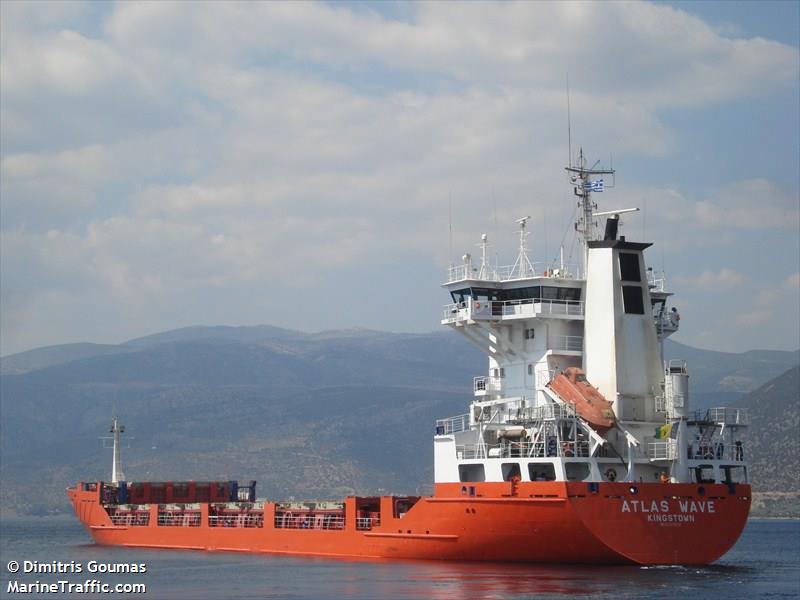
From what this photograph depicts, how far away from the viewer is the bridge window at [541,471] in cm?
3825

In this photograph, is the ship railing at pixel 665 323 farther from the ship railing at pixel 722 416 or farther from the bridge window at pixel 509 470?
the bridge window at pixel 509 470

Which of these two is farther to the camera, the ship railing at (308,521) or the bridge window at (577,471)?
the ship railing at (308,521)

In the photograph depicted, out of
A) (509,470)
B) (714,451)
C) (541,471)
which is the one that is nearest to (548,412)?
(541,471)

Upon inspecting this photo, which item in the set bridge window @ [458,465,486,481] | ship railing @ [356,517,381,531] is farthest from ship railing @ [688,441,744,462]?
ship railing @ [356,517,381,531]

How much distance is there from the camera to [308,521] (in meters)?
47.2

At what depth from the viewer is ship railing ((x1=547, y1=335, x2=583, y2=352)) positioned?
41469 millimetres

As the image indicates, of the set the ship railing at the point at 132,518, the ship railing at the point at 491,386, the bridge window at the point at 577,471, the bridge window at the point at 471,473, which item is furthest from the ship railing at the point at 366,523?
the ship railing at the point at 132,518

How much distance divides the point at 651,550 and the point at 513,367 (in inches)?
319

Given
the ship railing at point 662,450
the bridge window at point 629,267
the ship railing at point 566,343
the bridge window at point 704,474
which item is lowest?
the bridge window at point 704,474

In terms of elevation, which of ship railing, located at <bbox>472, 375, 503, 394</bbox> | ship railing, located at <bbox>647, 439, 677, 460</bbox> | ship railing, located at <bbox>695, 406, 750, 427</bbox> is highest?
ship railing, located at <bbox>472, 375, 503, 394</bbox>

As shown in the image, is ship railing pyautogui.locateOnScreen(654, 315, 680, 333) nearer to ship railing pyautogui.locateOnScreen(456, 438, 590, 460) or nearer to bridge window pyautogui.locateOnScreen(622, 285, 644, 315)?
bridge window pyautogui.locateOnScreen(622, 285, 644, 315)

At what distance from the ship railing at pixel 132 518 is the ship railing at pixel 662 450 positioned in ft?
83.0

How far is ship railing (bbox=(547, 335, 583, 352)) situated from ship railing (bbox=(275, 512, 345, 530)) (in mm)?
10106

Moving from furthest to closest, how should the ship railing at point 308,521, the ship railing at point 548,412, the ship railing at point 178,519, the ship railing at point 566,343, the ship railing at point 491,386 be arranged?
the ship railing at point 178,519 → the ship railing at point 308,521 → the ship railing at point 491,386 → the ship railing at point 566,343 → the ship railing at point 548,412
